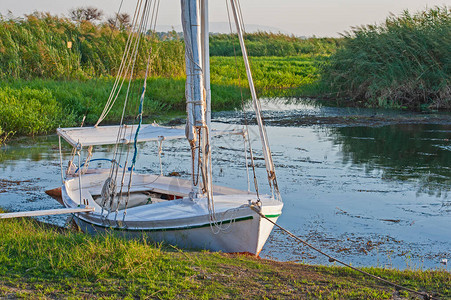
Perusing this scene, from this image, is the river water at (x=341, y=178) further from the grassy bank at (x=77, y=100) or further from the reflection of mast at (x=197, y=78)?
the reflection of mast at (x=197, y=78)

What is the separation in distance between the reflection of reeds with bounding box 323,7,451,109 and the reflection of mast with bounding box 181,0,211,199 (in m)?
18.1

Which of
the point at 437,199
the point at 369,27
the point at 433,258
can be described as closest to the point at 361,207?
the point at 437,199

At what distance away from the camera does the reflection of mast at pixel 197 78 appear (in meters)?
7.14

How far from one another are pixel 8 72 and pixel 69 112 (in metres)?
3.74

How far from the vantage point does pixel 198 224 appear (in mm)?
7059

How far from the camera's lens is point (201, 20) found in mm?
7605

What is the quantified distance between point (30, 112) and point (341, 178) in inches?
362

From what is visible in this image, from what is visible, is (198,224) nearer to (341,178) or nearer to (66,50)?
(341,178)

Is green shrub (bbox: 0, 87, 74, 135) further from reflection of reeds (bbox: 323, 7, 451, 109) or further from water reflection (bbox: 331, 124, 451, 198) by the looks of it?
reflection of reeds (bbox: 323, 7, 451, 109)

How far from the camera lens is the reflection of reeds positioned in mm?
23906

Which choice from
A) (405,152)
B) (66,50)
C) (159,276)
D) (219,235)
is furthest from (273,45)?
(159,276)

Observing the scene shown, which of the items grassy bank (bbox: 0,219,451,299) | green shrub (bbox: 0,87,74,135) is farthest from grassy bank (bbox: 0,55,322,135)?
grassy bank (bbox: 0,219,451,299)

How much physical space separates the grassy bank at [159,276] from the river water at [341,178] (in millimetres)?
1125

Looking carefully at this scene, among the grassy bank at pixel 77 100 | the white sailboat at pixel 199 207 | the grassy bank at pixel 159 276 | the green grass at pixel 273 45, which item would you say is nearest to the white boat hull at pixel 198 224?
the white sailboat at pixel 199 207
